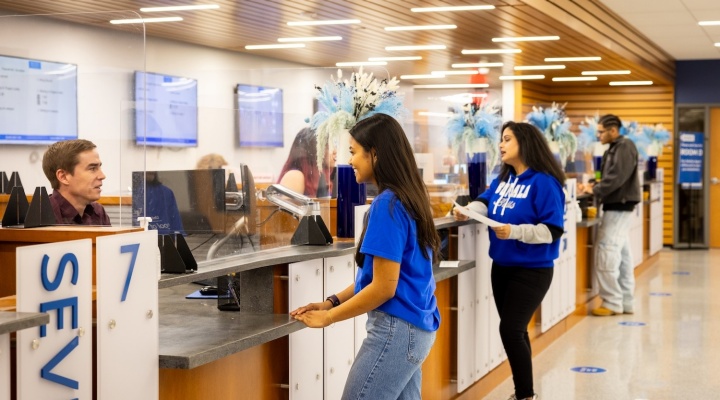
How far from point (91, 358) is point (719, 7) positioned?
9.07m

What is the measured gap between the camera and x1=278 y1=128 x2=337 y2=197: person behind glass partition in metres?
4.58

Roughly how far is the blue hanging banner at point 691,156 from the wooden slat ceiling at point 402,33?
8.08ft

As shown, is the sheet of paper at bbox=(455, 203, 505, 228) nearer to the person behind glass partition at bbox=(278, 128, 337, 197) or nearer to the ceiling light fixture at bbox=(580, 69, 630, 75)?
the person behind glass partition at bbox=(278, 128, 337, 197)

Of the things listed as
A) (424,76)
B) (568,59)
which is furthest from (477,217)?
(424,76)

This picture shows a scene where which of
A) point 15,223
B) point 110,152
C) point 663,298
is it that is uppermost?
point 110,152

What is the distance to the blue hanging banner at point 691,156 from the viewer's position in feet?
51.1

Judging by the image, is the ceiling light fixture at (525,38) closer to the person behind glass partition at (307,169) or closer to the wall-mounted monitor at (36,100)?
the person behind glass partition at (307,169)

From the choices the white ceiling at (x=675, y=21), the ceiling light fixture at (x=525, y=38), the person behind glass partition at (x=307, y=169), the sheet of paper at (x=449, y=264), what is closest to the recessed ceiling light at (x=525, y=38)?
the ceiling light fixture at (x=525, y=38)

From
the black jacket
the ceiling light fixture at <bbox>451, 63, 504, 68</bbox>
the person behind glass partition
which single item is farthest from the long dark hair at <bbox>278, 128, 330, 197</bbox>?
the ceiling light fixture at <bbox>451, 63, 504, 68</bbox>

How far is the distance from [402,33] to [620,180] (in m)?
2.97

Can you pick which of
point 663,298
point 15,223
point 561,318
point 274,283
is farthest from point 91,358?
point 663,298

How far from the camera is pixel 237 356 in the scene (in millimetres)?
3227

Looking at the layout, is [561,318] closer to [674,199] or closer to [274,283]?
[274,283]

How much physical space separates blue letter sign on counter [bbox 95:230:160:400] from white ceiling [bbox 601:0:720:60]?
8045 millimetres
